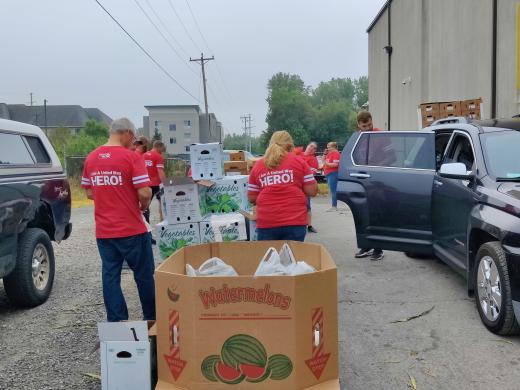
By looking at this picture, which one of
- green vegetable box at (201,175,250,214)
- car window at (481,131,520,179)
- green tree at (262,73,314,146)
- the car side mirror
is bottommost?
green vegetable box at (201,175,250,214)

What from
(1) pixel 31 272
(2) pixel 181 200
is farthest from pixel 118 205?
(1) pixel 31 272

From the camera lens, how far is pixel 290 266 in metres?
3.38

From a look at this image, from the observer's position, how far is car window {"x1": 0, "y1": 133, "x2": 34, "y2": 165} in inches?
226

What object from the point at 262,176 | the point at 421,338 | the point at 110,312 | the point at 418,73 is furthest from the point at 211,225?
the point at 418,73

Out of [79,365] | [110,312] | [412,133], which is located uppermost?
[412,133]

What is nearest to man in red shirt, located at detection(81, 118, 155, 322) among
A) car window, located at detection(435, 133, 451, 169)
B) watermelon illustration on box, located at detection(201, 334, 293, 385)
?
watermelon illustration on box, located at detection(201, 334, 293, 385)

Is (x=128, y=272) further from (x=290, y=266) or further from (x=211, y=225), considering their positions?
(x=290, y=266)

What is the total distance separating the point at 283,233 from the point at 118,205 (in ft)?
4.86

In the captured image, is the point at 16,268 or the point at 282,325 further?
the point at 16,268

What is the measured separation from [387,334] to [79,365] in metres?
2.57

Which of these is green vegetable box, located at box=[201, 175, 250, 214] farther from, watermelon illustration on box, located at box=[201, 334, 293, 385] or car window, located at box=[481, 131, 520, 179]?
watermelon illustration on box, located at box=[201, 334, 293, 385]

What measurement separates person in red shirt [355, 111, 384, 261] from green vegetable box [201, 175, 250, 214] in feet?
5.33

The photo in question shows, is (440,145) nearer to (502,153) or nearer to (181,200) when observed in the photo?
(502,153)

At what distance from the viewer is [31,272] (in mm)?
5680
